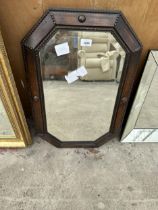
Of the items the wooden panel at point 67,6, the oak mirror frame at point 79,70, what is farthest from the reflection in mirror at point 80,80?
the wooden panel at point 67,6

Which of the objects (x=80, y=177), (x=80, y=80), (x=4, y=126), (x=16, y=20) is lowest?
(x=80, y=177)

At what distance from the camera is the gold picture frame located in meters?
1.04

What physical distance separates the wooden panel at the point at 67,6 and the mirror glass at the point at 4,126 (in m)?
0.35

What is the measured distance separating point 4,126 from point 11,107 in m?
0.20

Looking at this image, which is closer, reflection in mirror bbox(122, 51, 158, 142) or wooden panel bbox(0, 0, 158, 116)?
wooden panel bbox(0, 0, 158, 116)

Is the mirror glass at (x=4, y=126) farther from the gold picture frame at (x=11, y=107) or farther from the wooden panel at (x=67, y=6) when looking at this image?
the wooden panel at (x=67, y=6)

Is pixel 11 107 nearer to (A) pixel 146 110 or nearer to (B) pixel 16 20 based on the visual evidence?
(B) pixel 16 20

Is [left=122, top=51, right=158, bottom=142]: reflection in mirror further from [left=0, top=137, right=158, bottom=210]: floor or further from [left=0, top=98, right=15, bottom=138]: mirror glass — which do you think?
[left=0, top=98, right=15, bottom=138]: mirror glass

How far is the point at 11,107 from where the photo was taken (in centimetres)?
120

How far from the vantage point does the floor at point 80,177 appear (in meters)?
1.24

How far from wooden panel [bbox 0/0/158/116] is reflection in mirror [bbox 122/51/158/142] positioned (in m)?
0.11

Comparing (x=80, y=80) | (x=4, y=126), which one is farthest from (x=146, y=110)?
(x=4, y=126)

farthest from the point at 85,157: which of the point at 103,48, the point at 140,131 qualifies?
the point at 103,48

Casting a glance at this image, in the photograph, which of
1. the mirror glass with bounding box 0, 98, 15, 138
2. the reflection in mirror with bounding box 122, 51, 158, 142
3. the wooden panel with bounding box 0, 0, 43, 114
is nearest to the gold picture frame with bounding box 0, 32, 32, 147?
the mirror glass with bounding box 0, 98, 15, 138
